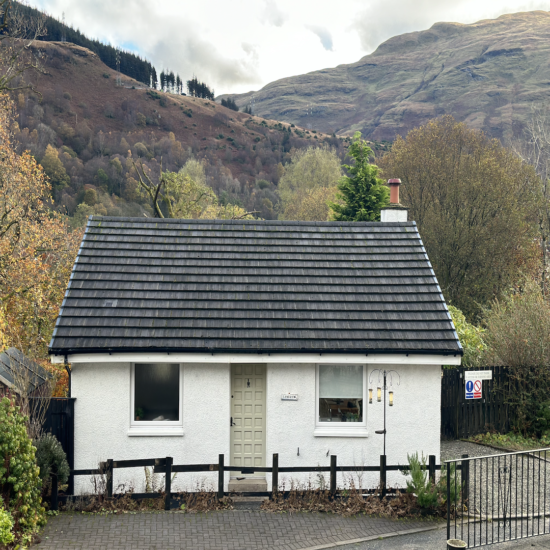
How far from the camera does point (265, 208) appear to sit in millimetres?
76625

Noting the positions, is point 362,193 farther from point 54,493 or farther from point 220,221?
point 54,493

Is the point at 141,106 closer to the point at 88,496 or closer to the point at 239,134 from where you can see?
the point at 239,134

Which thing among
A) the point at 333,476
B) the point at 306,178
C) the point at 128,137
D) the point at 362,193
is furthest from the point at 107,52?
the point at 333,476

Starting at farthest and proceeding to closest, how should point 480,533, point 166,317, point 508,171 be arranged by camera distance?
point 508,171 → point 166,317 → point 480,533

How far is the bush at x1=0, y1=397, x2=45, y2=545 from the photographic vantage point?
26.0 ft

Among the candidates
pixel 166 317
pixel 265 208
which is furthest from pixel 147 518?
pixel 265 208

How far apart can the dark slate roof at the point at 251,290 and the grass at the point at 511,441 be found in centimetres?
511

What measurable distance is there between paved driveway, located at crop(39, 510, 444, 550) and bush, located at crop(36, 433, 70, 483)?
0.71 m

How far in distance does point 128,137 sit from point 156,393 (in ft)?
306

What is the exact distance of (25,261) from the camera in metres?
20.6

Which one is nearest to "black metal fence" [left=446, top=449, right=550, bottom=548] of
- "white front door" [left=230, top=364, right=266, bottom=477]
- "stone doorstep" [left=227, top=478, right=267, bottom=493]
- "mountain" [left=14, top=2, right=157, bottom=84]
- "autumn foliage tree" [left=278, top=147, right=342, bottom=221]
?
"stone doorstep" [left=227, top=478, right=267, bottom=493]

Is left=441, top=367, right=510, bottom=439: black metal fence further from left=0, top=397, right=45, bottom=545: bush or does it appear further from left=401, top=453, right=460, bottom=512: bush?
left=0, top=397, right=45, bottom=545: bush

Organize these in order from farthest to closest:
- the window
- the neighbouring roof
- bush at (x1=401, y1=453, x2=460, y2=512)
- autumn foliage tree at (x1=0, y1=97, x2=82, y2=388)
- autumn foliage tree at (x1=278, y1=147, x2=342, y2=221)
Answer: autumn foliage tree at (x1=278, y1=147, x2=342, y2=221) → autumn foliage tree at (x1=0, y1=97, x2=82, y2=388) → the window → the neighbouring roof → bush at (x1=401, y1=453, x2=460, y2=512)

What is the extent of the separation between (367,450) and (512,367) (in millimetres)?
6679
